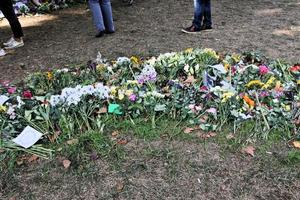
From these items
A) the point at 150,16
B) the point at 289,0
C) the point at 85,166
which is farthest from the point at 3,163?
the point at 289,0

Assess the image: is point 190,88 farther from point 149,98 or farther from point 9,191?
point 9,191

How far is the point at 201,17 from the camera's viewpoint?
6301 millimetres

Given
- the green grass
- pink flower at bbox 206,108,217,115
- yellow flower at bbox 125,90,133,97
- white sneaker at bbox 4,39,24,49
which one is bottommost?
the green grass

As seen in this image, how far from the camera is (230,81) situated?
14.1ft

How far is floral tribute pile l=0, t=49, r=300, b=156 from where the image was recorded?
3.82 m

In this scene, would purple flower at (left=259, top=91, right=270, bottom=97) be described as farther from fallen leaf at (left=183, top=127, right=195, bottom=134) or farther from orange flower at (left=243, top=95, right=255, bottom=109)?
fallen leaf at (left=183, top=127, right=195, bottom=134)

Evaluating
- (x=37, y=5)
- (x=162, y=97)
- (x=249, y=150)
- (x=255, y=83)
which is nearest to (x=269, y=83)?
(x=255, y=83)

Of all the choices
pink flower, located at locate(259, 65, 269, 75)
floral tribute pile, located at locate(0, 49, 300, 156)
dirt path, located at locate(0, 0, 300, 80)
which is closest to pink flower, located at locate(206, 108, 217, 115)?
floral tribute pile, located at locate(0, 49, 300, 156)

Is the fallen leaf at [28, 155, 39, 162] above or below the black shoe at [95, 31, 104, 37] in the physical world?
below

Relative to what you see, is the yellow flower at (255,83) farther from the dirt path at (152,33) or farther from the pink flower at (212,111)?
the dirt path at (152,33)

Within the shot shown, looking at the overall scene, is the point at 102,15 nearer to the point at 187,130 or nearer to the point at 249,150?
the point at 187,130

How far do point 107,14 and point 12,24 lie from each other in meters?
1.44

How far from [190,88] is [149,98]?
47 cm

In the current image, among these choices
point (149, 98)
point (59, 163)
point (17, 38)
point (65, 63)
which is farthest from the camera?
point (17, 38)
